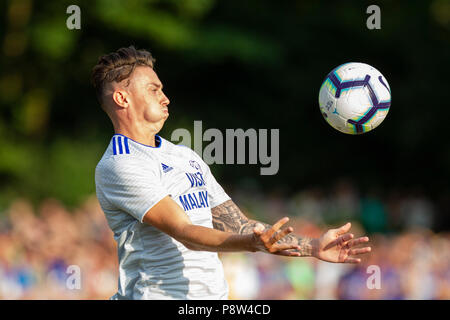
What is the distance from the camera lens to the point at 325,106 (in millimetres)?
5402

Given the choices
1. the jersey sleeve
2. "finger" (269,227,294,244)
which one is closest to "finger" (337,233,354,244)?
"finger" (269,227,294,244)

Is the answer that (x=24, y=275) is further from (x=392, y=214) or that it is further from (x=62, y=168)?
(x=392, y=214)

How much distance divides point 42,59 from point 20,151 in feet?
9.16

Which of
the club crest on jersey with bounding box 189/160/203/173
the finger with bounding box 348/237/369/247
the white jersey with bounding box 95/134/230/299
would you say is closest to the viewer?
the finger with bounding box 348/237/369/247

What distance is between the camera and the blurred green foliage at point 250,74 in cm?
1955

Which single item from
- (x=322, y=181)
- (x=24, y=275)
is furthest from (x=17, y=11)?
(x=24, y=275)

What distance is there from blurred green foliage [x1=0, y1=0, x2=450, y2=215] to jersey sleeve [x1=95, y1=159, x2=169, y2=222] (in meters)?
13.0

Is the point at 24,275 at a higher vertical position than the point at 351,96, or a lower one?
lower

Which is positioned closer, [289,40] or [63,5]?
[63,5]

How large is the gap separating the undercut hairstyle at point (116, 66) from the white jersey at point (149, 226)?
0.37 m

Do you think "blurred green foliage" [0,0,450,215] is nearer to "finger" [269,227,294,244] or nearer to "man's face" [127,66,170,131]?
"man's face" [127,66,170,131]

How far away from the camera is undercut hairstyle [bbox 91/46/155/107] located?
4527 mm

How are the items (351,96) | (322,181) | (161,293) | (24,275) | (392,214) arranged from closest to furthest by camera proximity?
(161,293)
(351,96)
(24,275)
(392,214)
(322,181)

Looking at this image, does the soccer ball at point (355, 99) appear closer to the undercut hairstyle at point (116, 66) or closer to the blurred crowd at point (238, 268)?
the undercut hairstyle at point (116, 66)
